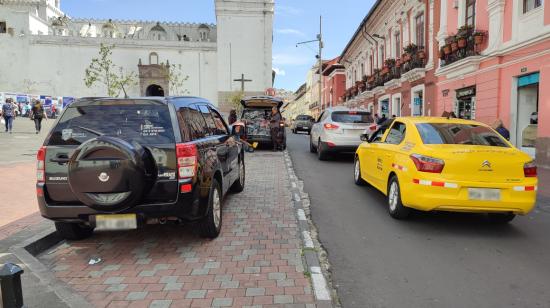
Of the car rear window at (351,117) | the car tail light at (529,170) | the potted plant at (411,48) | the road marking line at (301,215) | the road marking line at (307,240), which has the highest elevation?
the potted plant at (411,48)

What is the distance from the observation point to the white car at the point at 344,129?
39.4 ft

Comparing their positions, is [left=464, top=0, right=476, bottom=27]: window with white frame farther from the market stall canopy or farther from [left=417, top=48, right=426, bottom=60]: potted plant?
the market stall canopy

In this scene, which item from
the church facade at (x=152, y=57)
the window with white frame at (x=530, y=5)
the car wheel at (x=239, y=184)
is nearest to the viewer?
the car wheel at (x=239, y=184)

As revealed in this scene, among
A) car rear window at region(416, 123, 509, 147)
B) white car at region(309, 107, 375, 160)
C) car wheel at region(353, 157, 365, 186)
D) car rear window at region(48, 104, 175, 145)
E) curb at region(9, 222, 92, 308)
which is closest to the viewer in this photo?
curb at region(9, 222, 92, 308)

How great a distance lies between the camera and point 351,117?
12172 millimetres

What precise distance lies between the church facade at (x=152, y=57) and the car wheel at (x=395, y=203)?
39983mm

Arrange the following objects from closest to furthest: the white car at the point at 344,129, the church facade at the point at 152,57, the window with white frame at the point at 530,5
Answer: the window with white frame at the point at 530,5 < the white car at the point at 344,129 < the church facade at the point at 152,57

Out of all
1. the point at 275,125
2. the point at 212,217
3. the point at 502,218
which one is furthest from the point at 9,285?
the point at 275,125

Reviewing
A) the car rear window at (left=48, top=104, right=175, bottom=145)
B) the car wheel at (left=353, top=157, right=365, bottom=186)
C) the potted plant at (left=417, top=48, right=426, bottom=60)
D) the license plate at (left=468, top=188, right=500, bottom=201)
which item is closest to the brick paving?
the car rear window at (left=48, top=104, right=175, bottom=145)

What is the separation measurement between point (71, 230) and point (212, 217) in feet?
5.69

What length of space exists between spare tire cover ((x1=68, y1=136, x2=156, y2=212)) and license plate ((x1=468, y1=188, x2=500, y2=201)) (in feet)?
13.1

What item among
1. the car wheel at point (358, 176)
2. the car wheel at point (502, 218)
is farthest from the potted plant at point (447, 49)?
the car wheel at point (502, 218)

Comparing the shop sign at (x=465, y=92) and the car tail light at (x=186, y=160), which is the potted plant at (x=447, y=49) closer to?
the shop sign at (x=465, y=92)

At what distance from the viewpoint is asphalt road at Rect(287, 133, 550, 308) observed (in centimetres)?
363
